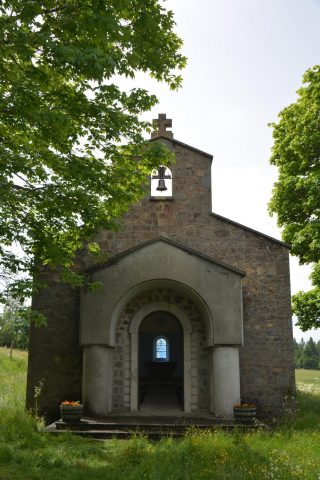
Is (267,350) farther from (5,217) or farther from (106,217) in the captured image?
(5,217)

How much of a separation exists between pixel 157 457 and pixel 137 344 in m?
5.35

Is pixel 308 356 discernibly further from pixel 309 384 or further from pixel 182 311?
pixel 182 311

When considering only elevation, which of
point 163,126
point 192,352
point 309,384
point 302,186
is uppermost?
point 163,126

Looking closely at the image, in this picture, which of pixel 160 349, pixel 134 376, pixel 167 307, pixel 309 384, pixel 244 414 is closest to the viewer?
pixel 244 414

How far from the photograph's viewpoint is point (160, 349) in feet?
75.2

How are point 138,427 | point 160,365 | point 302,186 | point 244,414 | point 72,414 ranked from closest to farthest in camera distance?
point 138,427 < point 72,414 < point 244,414 < point 302,186 < point 160,365

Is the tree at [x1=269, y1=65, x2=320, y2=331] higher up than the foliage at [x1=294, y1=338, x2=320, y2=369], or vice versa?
the tree at [x1=269, y1=65, x2=320, y2=331]

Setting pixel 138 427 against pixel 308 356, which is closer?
pixel 138 427

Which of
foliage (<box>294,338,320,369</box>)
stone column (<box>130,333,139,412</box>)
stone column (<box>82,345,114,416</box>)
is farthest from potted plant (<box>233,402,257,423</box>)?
foliage (<box>294,338,320,369</box>)

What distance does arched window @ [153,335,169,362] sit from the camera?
22.8 metres

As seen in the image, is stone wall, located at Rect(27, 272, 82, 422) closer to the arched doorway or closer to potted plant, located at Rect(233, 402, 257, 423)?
the arched doorway

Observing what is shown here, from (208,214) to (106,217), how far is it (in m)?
4.81

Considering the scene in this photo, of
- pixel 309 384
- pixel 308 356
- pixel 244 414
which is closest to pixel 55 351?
pixel 244 414

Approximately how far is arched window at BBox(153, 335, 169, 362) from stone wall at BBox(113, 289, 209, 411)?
395 inches
